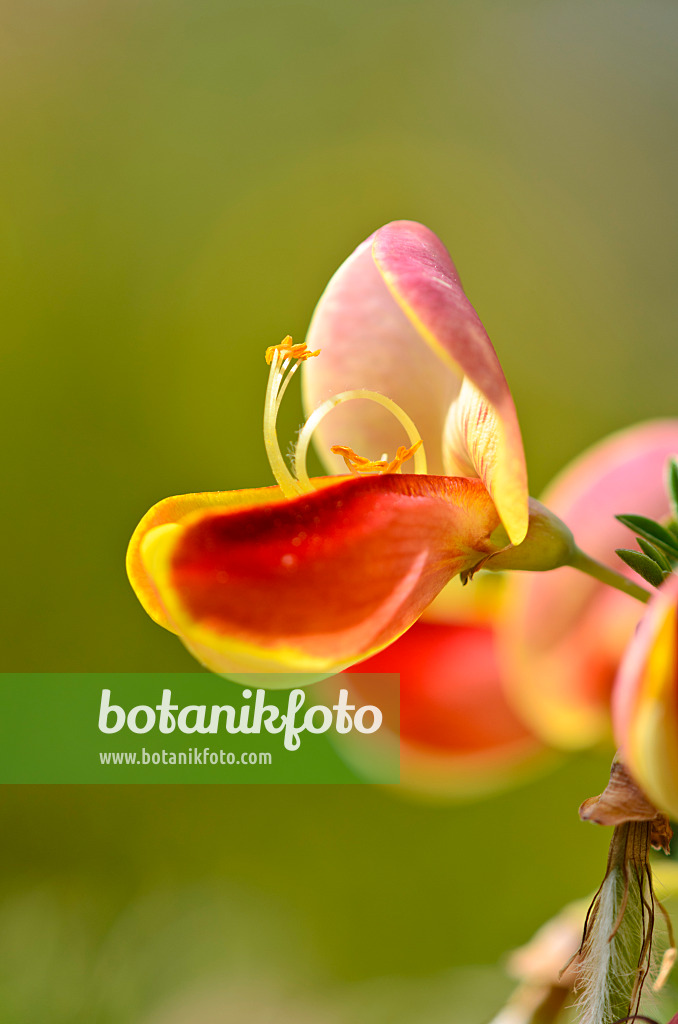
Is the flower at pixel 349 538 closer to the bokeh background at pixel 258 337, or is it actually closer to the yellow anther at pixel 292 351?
the yellow anther at pixel 292 351

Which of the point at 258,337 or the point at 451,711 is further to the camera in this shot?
the point at 258,337

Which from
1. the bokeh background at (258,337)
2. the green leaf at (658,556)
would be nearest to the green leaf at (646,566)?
the green leaf at (658,556)

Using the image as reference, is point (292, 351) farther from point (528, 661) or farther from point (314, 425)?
point (528, 661)

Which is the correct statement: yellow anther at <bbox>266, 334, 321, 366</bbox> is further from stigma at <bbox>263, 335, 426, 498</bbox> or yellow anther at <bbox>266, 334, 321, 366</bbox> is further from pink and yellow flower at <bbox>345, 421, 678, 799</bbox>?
pink and yellow flower at <bbox>345, 421, 678, 799</bbox>

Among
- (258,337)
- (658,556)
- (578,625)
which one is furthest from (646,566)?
(258,337)

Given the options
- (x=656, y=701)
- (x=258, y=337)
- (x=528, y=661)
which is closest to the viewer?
(x=656, y=701)

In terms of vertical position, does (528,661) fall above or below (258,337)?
below
